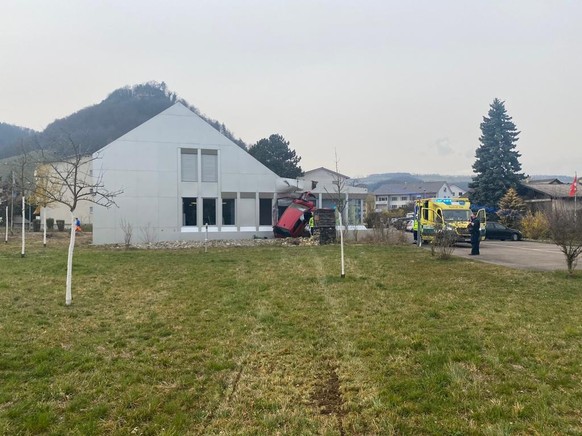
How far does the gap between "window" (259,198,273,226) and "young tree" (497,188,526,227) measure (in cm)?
2059

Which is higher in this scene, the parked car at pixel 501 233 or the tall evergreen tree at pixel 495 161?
the tall evergreen tree at pixel 495 161

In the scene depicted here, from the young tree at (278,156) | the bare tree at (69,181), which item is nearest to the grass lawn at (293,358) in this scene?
the bare tree at (69,181)

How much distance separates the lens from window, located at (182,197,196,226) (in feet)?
91.9

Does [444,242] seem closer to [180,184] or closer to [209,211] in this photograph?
[209,211]

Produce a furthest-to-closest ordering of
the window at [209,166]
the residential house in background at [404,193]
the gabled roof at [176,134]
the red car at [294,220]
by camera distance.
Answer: the residential house in background at [404,193]
the window at [209,166]
the red car at [294,220]
the gabled roof at [176,134]

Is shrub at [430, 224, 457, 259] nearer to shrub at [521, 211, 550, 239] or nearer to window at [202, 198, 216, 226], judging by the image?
window at [202, 198, 216, 226]

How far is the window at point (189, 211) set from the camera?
28.0m

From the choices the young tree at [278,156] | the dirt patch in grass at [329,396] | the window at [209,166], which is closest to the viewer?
the dirt patch in grass at [329,396]

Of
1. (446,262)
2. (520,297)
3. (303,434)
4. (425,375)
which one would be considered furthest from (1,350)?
(446,262)

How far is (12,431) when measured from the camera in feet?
11.8

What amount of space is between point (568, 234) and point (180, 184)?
2217cm

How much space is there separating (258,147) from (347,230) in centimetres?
3328

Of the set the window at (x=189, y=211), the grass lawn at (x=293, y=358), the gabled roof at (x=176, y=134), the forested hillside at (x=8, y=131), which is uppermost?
the forested hillside at (x=8, y=131)

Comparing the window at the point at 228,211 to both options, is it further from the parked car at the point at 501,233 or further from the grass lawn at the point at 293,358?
the parked car at the point at 501,233
